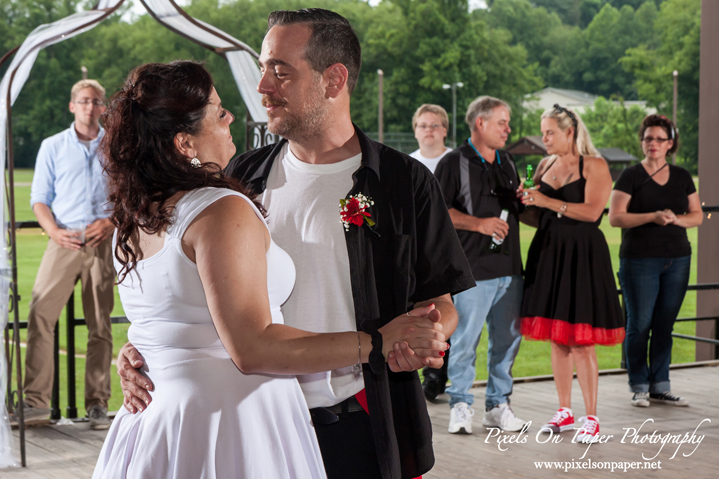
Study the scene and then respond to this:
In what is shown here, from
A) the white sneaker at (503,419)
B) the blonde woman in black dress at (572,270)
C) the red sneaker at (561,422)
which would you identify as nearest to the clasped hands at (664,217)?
the blonde woman in black dress at (572,270)

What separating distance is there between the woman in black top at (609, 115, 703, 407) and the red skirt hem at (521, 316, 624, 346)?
812 millimetres

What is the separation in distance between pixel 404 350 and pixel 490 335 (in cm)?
306

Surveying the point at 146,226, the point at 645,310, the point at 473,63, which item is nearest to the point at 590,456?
the point at 645,310

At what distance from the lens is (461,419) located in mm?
4277

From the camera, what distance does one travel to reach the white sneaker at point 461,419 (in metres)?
4.26

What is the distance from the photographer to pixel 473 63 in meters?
47.8

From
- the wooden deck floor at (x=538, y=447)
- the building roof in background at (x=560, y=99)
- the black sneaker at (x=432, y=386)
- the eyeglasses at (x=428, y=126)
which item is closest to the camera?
the wooden deck floor at (x=538, y=447)

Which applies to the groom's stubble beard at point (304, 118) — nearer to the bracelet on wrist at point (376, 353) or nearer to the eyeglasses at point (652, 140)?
the bracelet on wrist at point (376, 353)

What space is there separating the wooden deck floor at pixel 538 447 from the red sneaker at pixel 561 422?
0.15 feet

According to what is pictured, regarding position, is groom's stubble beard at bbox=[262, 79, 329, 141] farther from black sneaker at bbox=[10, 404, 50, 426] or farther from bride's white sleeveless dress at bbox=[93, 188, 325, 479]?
black sneaker at bbox=[10, 404, 50, 426]

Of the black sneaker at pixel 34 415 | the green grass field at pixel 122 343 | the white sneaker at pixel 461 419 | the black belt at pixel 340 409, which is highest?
the black belt at pixel 340 409

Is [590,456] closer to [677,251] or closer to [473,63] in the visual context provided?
[677,251]

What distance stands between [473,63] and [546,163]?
147ft

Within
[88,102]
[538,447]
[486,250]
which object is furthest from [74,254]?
[538,447]
